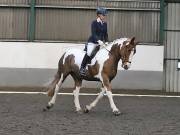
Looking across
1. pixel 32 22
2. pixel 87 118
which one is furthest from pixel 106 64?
pixel 32 22

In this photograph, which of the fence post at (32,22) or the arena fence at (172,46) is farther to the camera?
the arena fence at (172,46)

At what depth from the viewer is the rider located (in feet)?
47.8

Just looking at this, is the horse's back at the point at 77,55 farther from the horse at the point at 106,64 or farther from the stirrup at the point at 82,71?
the stirrup at the point at 82,71

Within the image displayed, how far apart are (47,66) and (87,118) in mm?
9931

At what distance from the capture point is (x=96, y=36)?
1462 cm

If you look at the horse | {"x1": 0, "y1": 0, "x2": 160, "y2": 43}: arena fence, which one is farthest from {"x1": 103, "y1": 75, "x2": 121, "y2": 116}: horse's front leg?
{"x1": 0, "y1": 0, "x2": 160, "y2": 43}: arena fence

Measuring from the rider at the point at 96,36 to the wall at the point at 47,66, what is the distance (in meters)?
8.43

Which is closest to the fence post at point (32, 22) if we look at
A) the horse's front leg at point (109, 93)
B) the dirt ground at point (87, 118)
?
the dirt ground at point (87, 118)

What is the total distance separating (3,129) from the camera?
11609 mm

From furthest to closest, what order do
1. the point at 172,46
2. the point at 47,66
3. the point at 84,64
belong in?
the point at 172,46
the point at 47,66
the point at 84,64

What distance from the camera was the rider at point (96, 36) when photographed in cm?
1458

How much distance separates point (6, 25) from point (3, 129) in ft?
41.2

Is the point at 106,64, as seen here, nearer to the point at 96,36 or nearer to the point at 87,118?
the point at 96,36

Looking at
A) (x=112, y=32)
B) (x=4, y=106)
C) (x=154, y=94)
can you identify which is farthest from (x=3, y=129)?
(x=112, y=32)
